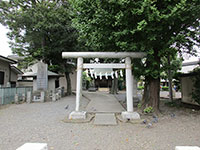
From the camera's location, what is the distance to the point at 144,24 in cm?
499

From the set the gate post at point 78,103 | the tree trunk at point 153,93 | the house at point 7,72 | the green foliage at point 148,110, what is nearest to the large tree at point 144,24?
the tree trunk at point 153,93

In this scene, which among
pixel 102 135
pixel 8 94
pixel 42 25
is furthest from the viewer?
pixel 42 25

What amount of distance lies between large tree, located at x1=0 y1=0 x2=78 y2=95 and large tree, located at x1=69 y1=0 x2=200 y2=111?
24.1 feet

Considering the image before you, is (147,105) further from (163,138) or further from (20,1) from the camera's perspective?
(20,1)

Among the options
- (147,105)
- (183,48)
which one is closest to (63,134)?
(147,105)

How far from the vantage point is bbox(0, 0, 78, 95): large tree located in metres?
13.4

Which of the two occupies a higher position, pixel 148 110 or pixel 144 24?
pixel 144 24

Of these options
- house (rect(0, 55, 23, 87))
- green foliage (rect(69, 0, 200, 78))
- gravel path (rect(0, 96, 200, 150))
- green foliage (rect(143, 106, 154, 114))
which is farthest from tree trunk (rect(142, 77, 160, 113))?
house (rect(0, 55, 23, 87))

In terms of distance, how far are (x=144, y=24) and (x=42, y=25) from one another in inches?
456

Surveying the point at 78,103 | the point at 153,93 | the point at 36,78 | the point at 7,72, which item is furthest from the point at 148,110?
the point at 7,72

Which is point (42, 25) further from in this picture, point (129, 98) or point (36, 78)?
point (129, 98)

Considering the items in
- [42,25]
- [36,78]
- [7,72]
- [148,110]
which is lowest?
[148,110]

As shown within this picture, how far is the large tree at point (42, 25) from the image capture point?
1341 cm

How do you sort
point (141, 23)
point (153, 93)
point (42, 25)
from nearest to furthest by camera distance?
point (141, 23) → point (153, 93) → point (42, 25)
